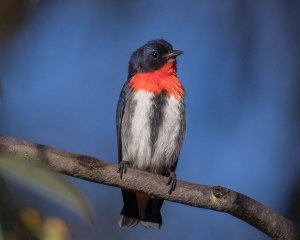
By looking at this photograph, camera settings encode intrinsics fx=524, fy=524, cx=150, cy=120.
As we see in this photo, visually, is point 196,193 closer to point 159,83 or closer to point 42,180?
point 159,83

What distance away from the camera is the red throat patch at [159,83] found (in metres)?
3.94

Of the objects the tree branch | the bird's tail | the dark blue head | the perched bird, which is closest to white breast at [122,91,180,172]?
the perched bird

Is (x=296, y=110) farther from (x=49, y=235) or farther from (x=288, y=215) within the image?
(x=49, y=235)

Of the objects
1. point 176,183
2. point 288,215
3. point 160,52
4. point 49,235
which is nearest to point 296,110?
point 288,215

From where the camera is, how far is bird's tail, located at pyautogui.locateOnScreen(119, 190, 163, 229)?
12.6 ft

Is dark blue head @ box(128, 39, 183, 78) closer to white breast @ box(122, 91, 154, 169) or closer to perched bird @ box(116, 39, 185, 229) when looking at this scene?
perched bird @ box(116, 39, 185, 229)

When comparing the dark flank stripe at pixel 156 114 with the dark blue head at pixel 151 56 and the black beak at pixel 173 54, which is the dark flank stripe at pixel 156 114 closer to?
the dark blue head at pixel 151 56

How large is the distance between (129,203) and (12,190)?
10.3ft

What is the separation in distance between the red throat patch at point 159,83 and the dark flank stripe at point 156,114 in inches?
2.1

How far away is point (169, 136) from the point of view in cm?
391

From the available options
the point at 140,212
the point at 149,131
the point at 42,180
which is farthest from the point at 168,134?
the point at 42,180

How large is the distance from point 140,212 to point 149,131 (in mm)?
604

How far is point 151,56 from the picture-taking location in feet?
14.7

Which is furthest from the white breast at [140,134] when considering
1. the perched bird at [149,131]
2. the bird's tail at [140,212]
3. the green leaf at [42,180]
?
the green leaf at [42,180]
